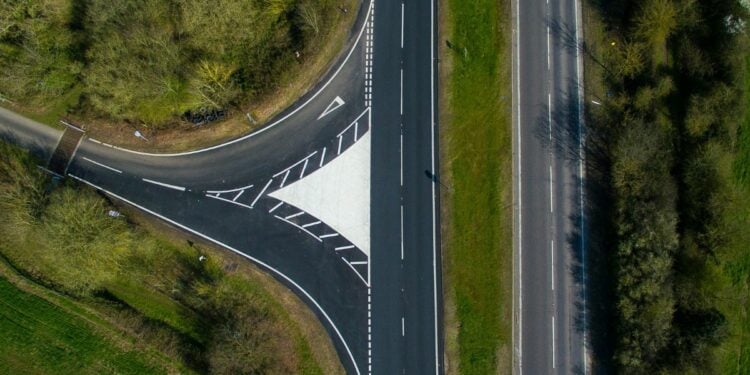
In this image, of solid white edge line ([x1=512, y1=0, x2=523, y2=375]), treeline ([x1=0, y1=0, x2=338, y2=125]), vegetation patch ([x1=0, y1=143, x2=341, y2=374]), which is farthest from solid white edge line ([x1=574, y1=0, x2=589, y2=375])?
treeline ([x1=0, y1=0, x2=338, y2=125])

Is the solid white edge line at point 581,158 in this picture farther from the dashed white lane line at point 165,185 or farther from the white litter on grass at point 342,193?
the dashed white lane line at point 165,185

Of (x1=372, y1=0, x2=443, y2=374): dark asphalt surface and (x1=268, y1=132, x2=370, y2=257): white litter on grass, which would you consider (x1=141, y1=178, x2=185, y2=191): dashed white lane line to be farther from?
(x1=372, y1=0, x2=443, y2=374): dark asphalt surface

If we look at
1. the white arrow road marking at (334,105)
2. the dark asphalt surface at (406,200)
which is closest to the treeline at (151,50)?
the white arrow road marking at (334,105)

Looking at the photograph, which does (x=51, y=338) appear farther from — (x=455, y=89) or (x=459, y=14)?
(x=459, y=14)

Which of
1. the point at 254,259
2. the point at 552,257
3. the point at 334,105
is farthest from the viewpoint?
the point at 334,105

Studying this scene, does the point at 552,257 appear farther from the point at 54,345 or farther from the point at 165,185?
the point at 54,345

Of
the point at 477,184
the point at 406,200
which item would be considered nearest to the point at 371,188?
the point at 406,200
